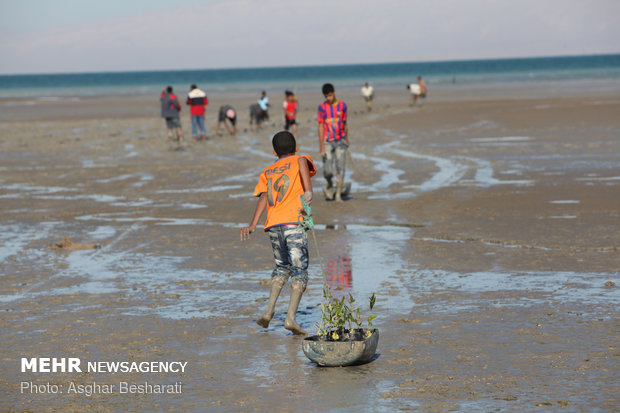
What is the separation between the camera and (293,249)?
24.1 ft

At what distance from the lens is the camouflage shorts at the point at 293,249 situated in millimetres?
7348

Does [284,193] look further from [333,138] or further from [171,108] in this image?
[171,108]

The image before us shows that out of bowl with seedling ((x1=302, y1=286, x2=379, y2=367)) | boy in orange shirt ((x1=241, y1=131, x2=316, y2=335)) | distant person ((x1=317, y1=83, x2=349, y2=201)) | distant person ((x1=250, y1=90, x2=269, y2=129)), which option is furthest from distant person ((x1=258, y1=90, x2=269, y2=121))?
bowl with seedling ((x1=302, y1=286, x2=379, y2=367))

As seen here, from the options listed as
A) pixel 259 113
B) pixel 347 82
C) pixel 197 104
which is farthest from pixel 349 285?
pixel 347 82

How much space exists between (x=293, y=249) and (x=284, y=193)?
47cm

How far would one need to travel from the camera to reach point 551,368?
623cm

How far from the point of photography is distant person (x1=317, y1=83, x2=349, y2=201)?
48.4 feet

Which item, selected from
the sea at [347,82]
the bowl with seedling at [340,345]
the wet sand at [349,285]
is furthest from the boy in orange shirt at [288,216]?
the sea at [347,82]

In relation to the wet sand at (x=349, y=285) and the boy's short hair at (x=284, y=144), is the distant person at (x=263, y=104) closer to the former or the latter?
the wet sand at (x=349, y=285)

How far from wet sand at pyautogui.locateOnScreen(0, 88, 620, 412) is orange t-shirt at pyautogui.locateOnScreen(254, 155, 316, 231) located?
0.99m

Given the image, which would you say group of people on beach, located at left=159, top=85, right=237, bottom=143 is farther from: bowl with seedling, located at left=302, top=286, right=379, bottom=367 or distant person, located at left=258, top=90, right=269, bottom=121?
bowl with seedling, located at left=302, top=286, right=379, bottom=367

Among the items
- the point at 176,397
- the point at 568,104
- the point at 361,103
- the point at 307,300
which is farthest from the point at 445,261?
the point at 361,103

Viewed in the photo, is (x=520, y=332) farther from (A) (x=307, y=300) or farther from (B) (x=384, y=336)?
(A) (x=307, y=300)

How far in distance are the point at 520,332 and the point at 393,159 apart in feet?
48.8
